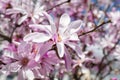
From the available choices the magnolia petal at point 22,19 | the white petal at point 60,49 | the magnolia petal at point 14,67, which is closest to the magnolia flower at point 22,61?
the magnolia petal at point 14,67

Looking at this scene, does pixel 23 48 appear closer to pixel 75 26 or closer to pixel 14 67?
pixel 14 67

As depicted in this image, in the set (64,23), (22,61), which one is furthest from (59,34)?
(22,61)

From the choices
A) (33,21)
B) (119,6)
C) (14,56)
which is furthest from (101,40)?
(14,56)

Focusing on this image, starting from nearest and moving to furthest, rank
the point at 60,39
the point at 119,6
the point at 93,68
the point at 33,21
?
the point at 60,39
the point at 33,21
the point at 93,68
the point at 119,6

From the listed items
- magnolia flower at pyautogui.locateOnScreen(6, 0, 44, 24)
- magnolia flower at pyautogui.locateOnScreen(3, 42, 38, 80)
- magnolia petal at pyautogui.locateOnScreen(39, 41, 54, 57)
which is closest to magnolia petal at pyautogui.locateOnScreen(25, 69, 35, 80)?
magnolia flower at pyautogui.locateOnScreen(3, 42, 38, 80)

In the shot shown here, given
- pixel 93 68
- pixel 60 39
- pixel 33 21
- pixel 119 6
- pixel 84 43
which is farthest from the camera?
pixel 119 6

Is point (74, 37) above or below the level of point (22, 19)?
below

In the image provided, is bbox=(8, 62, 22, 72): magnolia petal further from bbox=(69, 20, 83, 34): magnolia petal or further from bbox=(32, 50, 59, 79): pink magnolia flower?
bbox=(69, 20, 83, 34): magnolia petal

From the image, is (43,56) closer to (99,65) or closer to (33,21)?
(33,21)
